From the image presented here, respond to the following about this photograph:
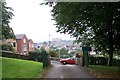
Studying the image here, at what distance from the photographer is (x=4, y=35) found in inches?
1152

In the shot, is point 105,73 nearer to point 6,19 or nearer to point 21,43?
point 6,19

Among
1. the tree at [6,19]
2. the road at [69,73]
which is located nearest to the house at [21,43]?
the tree at [6,19]

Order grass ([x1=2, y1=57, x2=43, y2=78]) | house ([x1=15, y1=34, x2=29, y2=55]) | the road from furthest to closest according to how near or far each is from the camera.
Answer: house ([x1=15, y1=34, x2=29, y2=55]), the road, grass ([x1=2, y1=57, x2=43, y2=78])

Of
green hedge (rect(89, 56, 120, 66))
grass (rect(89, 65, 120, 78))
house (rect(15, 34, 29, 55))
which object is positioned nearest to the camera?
grass (rect(89, 65, 120, 78))

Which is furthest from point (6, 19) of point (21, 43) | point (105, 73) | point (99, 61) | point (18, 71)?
point (21, 43)

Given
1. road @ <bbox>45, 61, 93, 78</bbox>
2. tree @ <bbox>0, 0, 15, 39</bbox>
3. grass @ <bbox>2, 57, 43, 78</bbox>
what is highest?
tree @ <bbox>0, 0, 15, 39</bbox>

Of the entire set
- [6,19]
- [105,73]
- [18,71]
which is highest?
[6,19]

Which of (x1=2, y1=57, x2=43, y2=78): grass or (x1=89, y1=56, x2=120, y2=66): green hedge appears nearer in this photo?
(x1=2, y1=57, x2=43, y2=78): grass

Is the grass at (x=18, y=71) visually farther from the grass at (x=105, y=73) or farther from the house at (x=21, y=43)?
the house at (x=21, y=43)

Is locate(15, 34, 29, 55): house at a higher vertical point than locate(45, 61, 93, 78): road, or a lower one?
higher

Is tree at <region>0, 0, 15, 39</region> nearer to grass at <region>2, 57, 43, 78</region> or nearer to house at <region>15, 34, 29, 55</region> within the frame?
grass at <region>2, 57, 43, 78</region>

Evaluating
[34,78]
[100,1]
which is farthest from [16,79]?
[100,1]

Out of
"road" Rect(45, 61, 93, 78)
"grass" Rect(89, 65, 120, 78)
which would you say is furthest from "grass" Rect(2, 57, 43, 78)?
"grass" Rect(89, 65, 120, 78)

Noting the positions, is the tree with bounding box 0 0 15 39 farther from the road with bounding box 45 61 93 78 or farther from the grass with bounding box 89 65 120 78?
the grass with bounding box 89 65 120 78
